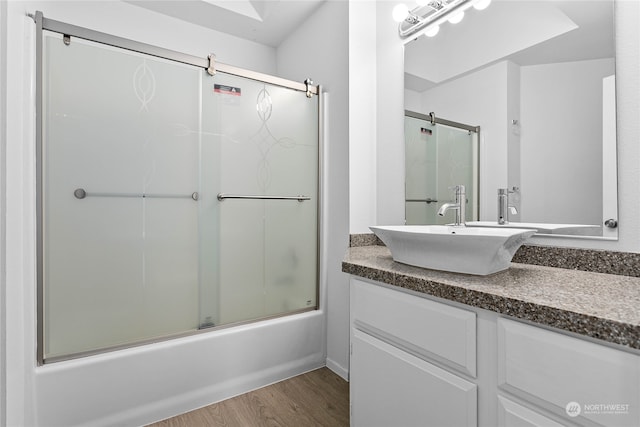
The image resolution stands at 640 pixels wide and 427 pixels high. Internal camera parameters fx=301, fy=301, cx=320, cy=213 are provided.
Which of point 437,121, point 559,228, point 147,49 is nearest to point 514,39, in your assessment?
point 437,121

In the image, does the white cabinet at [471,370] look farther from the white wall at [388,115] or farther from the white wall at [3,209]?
the white wall at [3,209]

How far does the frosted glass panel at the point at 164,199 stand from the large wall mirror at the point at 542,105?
38.5 inches

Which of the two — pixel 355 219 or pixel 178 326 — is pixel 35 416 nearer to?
pixel 178 326

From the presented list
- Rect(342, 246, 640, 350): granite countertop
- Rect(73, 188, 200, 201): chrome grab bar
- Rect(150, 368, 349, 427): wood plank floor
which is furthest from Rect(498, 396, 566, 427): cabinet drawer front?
Rect(73, 188, 200, 201): chrome grab bar

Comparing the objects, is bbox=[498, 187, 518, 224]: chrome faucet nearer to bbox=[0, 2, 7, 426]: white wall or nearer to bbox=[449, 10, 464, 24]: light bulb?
bbox=[449, 10, 464, 24]: light bulb

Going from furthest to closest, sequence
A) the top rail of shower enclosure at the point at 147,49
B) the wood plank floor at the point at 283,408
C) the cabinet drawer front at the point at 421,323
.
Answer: the wood plank floor at the point at 283,408, the top rail of shower enclosure at the point at 147,49, the cabinet drawer front at the point at 421,323

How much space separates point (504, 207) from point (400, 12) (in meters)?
1.21

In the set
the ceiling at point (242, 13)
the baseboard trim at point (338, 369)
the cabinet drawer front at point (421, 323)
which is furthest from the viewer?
the ceiling at point (242, 13)

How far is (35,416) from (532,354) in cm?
180

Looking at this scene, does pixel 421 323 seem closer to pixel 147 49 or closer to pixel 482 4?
pixel 482 4

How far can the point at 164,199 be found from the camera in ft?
5.08

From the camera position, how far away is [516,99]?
1.25m

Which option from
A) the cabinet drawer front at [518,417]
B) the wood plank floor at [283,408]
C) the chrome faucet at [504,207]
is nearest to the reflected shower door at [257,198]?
the wood plank floor at [283,408]

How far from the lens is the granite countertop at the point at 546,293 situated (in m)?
0.58
